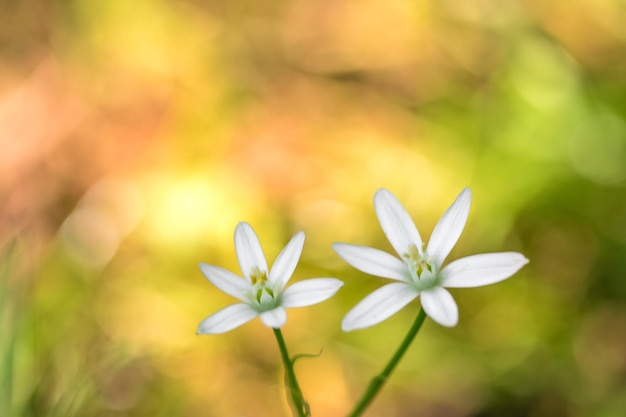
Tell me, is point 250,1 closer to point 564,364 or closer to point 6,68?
point 6,68

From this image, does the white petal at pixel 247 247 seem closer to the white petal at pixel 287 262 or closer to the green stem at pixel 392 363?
the white petal at pixel 287 262

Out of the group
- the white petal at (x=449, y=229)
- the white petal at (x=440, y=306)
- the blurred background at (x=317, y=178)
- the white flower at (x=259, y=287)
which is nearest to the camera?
the white petal at (x=440, y=306)

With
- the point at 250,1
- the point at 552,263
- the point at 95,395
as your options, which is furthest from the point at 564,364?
the point at 250,1

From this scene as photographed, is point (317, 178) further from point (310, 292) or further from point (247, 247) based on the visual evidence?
point (310, 292)

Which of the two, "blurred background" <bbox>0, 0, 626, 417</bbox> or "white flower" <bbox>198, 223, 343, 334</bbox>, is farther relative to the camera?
"blurred background" <bbox>0, 0, 626, 417</bbox>

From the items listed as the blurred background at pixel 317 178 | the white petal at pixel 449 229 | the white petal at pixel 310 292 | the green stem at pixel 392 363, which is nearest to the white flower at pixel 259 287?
the white petal at pixel 310 292

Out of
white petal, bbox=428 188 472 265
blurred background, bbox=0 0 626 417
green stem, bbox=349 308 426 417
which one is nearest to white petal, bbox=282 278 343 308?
green stem, bbox=349 308 426 417

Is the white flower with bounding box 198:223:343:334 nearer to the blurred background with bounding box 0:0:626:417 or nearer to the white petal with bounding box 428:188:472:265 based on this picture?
the white petal with bounding box 428:188:472:265
